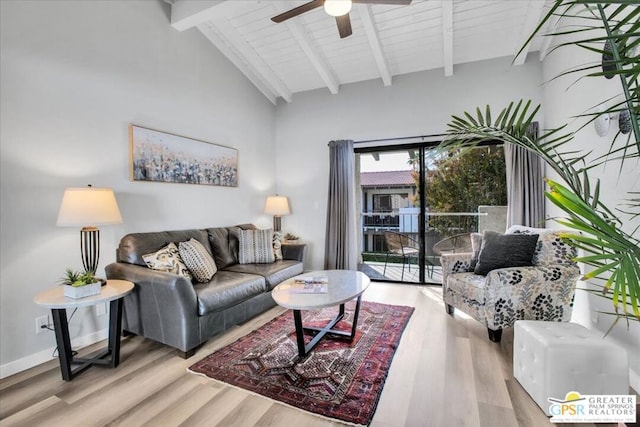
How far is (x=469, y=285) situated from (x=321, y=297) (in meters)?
1.41

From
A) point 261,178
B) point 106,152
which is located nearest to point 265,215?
point 261,178

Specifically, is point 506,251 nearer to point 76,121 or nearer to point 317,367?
point 317,367

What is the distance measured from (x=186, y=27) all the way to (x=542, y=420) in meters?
4.50

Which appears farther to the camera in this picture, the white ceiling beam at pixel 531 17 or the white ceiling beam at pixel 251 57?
the white ceiling beam at pixel 251 57

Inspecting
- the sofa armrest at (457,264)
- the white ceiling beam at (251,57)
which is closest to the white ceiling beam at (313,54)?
the white ceiling beam at (251,57)

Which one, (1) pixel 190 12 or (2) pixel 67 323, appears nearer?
(2) pixel 67 323

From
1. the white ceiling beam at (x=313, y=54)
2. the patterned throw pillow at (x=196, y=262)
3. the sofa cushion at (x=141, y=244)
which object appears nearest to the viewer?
the sofa cushion at (x=141, y=244)

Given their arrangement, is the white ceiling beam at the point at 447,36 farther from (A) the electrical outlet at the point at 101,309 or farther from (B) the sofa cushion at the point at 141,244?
(A) the electrical outlet at the point at 101,309

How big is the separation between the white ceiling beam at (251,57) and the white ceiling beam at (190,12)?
0.41ft

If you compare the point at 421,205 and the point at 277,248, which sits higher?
the point at 421,205

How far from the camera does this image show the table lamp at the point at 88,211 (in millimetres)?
2109

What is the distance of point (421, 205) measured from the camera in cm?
432

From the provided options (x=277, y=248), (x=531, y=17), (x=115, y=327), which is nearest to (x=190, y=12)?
(x=277, y=248)

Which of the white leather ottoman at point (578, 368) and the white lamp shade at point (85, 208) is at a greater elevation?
the white lamp shade at point (85, 208)
